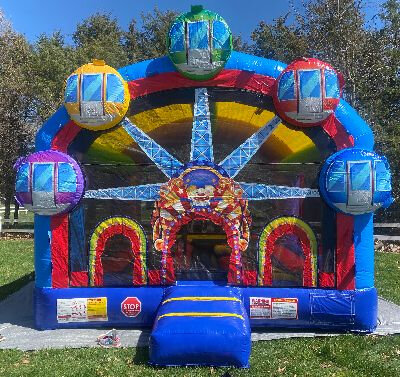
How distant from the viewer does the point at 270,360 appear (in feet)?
14.0

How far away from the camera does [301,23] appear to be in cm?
1519

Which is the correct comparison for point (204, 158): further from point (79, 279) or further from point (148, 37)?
point (148, 37)

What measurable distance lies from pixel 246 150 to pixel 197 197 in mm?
739

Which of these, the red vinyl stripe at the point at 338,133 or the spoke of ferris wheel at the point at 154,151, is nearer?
the red vinyl stripe at the point at 338,133

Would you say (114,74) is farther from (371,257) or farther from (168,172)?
(371,257)

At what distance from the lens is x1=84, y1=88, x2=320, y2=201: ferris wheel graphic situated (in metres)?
5.09

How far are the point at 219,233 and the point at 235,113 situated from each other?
1353 mm

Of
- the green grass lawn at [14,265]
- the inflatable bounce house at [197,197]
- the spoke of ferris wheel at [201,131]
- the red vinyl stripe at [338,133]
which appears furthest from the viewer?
the green grass lawn at [14,265]

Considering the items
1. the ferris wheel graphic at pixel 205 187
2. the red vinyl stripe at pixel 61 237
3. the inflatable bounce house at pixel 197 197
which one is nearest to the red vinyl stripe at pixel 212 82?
the inflatable bounce house at pixel 197 197

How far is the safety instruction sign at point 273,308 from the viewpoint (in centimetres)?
500

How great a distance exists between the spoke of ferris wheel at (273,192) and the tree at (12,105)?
40.5 ft

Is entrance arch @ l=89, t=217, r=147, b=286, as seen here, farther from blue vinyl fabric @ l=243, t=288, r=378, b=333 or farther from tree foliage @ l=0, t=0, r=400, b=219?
tree foliage @ l=0, t=0, r=400, b=219

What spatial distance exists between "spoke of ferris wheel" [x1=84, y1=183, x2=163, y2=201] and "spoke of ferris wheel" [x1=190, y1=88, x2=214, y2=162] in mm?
602

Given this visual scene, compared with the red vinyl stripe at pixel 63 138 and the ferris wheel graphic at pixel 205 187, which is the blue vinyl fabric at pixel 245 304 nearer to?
the ferris wheel graphic at pixel 205 187
